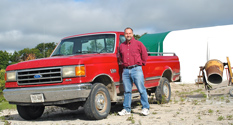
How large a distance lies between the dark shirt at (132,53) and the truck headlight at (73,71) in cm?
111

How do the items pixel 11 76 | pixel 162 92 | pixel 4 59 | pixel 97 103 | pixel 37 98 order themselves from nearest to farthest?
1. pixel 37 98
2. pixel 97 103
3. pixel 11 76
4. pixel 162 92
5. pixel 4 59

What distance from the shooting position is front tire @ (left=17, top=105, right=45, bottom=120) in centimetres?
647

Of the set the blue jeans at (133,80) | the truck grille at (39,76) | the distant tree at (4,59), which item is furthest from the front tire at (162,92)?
the distant tree at (4,59)

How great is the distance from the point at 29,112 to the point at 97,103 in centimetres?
182

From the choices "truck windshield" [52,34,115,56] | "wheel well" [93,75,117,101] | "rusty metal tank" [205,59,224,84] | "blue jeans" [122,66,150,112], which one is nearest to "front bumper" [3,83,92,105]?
"wheel well" [93,75,117,101]

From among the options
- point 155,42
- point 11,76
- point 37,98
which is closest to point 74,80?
point 37,98

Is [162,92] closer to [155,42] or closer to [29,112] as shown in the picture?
[29,112]

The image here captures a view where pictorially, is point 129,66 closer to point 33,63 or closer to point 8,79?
point 33,63

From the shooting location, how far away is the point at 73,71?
5484 mm

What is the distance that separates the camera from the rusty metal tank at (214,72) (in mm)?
9500

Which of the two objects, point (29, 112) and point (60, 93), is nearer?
point (60, 93)

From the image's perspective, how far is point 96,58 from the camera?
5859mm

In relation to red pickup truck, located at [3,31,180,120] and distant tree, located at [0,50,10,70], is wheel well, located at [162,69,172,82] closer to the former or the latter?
red pickup truck, located at [3,31,180,120]

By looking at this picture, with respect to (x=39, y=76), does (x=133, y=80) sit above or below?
below
